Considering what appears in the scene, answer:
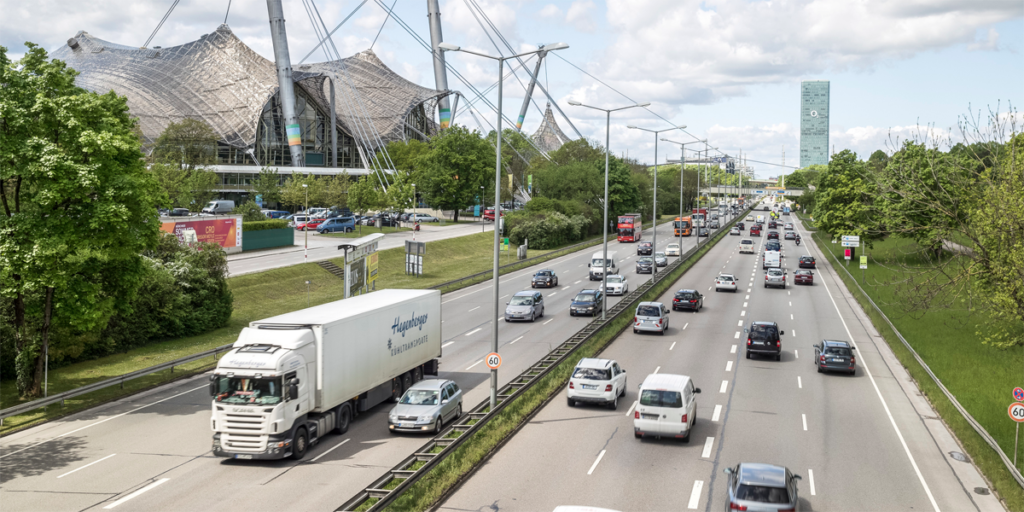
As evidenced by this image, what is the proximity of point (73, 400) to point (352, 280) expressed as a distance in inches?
614

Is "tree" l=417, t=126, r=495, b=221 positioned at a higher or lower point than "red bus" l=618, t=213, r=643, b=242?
higher

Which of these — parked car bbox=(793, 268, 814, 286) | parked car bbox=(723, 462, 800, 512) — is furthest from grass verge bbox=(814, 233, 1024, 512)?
parked car bbox=(793, 268, 814, 286)

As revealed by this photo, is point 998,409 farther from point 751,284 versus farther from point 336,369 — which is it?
point 751,284

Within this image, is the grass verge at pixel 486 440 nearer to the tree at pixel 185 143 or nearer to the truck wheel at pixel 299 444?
the truck wheel at pixel 299 444

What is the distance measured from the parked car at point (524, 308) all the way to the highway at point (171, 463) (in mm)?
13407

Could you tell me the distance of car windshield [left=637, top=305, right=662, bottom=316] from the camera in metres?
40.8

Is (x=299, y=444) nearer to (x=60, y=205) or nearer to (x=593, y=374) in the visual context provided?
(x=593, y=374)

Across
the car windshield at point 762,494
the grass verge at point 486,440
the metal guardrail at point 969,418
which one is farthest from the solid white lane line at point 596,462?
the metal guardrail at point 969,418

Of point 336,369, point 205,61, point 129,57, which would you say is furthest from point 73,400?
point 129,57

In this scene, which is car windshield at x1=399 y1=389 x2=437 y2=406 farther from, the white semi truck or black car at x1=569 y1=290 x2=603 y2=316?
black car at x1=569 y1=290 x2=603 y2=316

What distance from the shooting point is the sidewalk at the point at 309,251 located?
58.3m

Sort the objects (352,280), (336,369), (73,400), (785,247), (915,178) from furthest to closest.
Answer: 1. (785,247)
2. (352,280)
3. (73,400)
4. (915,178)
5. (336,369)

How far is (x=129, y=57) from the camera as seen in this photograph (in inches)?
5684

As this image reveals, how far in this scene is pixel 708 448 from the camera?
21594 mm
